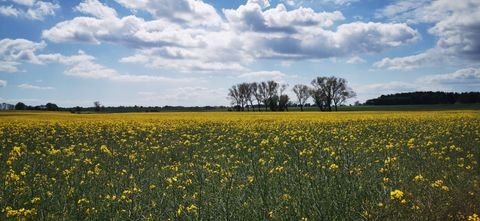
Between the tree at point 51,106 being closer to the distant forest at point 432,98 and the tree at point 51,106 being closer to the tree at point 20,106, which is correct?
the tree at point 20,106

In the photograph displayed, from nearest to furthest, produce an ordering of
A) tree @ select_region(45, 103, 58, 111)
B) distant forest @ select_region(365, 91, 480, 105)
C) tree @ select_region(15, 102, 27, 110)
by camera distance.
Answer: tree @ select_region(15, 102, 27, 110) < tree @ select_region(45, 103, 58, 111) < distant forest @ select_region(365, 91, 480, 105)

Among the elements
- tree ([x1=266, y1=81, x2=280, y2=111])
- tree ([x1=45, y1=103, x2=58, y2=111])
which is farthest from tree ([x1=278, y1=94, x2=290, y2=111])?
tree ([x1=45, y1=103, x2=58, y2=111])

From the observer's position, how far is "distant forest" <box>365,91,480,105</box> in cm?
9361

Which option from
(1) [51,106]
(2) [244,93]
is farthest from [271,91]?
(1) [51,106]

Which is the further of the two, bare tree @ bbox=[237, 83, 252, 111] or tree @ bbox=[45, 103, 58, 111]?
bare tree @ bbox=[237, 83, 252, 111]

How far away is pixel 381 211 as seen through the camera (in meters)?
4.27

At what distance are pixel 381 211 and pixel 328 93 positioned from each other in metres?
92.5

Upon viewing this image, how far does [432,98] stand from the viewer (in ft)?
325

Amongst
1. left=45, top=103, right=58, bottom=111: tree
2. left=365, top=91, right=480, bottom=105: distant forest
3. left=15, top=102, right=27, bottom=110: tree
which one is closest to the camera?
left=15, top=102, right=27, bottom=110: tree

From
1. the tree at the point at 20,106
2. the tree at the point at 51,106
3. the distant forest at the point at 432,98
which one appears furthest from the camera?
the distant forest at the point at 432,98

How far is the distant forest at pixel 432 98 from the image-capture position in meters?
93.6

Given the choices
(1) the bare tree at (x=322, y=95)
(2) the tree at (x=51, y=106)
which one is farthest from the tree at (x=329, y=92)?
(2) the tree at (x=51, y=106)

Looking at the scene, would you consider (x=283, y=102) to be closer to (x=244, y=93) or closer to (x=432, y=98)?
(x=244, y=93)

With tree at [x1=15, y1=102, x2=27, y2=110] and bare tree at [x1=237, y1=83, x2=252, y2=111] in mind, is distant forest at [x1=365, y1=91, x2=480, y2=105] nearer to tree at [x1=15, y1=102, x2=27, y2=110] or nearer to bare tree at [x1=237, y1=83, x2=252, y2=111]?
bare tree at [x1=237, y1=83, x2=252, y2=111]
